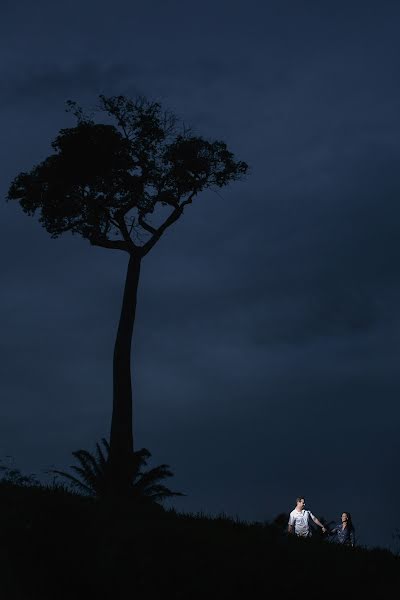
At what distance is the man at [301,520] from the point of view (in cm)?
2045

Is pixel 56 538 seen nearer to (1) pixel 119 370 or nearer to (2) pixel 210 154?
(1) pixel 119 370

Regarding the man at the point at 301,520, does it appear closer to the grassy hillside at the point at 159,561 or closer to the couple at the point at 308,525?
the couple at the point at 308,525

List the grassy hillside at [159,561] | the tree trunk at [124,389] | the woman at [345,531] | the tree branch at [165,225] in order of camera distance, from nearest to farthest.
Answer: the grassy hillside at [159,561], the woman at [345,531], the tree trunk at [124,389], the tree branch at [165,225]

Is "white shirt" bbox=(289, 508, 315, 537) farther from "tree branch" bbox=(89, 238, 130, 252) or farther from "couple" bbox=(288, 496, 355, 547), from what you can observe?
"tree branch" bbox=(89, 238, 130, 252)

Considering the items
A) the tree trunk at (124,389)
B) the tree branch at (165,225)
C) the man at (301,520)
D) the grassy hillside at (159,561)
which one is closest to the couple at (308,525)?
the man at (301,520)

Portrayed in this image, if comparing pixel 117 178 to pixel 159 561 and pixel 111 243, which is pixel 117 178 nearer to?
pixel 111 243

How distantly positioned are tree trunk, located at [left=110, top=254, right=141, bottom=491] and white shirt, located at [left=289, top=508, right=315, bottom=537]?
34.8 feet

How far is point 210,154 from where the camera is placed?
3828 cm

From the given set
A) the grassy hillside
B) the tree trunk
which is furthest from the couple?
the tree trunk

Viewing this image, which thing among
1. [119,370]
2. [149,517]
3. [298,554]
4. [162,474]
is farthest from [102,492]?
[298,554]

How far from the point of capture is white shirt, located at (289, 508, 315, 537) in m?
20.4

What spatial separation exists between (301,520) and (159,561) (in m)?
7.94

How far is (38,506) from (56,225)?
74.6 feet

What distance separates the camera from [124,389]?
32.1 metres
